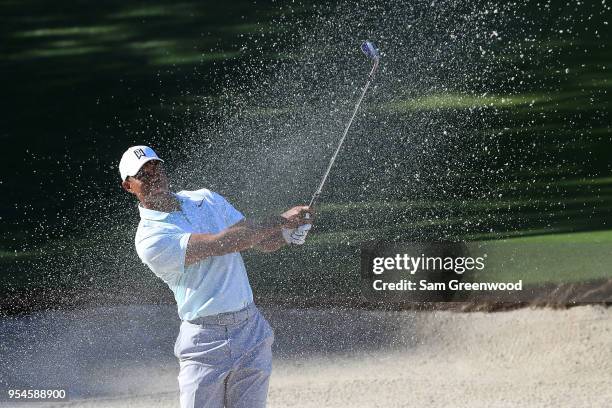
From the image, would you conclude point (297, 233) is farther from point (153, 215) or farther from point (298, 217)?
point (153, 215)

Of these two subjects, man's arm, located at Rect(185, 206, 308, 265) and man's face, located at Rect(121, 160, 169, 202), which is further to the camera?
man's face, located at Rect(121, 160, 169, 202)

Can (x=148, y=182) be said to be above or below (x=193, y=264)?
above

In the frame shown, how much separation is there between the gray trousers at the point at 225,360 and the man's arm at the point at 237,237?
0.58 feet

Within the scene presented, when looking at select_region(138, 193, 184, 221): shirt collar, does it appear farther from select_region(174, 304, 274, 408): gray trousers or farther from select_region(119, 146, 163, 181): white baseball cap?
select_region(174, 304, 274, 408): gray trousers

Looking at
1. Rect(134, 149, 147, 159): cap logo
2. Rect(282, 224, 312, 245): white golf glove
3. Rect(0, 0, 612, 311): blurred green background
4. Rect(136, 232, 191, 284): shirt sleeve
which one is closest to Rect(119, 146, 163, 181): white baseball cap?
Rect(134, 149, 147, 159): cap logo

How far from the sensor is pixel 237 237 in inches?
115

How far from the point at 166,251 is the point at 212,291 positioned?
0.55 ft

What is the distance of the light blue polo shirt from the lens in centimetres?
298

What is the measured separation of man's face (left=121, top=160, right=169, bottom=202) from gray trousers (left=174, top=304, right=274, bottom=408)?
1.27 ft

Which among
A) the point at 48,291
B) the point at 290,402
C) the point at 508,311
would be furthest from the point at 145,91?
the point at 508,311

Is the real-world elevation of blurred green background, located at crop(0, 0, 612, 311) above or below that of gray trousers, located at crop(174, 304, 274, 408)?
above

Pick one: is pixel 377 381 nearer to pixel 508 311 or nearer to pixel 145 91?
pixel 508 311

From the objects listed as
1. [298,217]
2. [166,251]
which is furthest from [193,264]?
[298,217]

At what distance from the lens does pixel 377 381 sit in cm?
426
